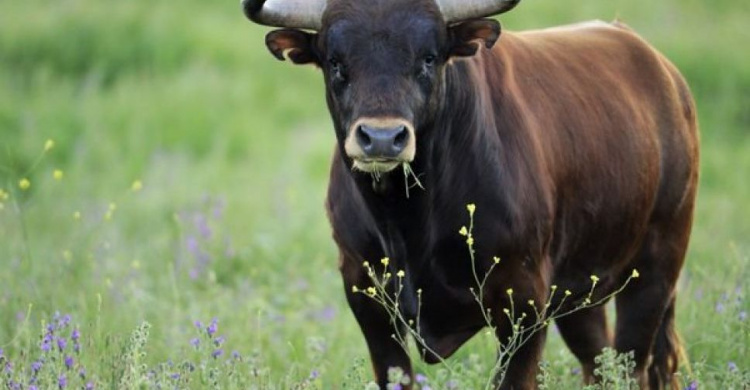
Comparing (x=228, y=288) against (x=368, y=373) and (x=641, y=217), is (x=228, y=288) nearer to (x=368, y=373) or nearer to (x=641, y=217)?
(x=368, y=373)

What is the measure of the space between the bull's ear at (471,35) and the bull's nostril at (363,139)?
2.19 ft

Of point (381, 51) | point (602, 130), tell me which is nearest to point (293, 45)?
point (381, 51)

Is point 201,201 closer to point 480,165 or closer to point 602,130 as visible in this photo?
point 602,130

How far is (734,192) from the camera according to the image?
1404 cm

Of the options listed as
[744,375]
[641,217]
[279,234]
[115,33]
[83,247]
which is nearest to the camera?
[744,375]

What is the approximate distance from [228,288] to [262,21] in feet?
12.7

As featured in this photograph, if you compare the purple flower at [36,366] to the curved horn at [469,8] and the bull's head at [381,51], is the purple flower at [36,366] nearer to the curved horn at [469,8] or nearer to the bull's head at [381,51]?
the bull's head at [381,51]

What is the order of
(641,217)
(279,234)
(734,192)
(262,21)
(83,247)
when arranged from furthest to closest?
(734,192), (279,234), (83,247), (641,217), (262,21)

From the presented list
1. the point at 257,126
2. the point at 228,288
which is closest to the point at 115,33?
the point at 257,126

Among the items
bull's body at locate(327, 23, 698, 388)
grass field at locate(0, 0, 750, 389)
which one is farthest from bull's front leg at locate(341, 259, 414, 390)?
grass field at locate(0, 0, 750, 389)

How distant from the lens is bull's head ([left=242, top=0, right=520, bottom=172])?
231 inches

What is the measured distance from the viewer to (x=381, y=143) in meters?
5.79

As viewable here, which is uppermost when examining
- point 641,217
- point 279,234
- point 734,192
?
point 641,217

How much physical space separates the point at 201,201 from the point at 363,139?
19.7 ft
